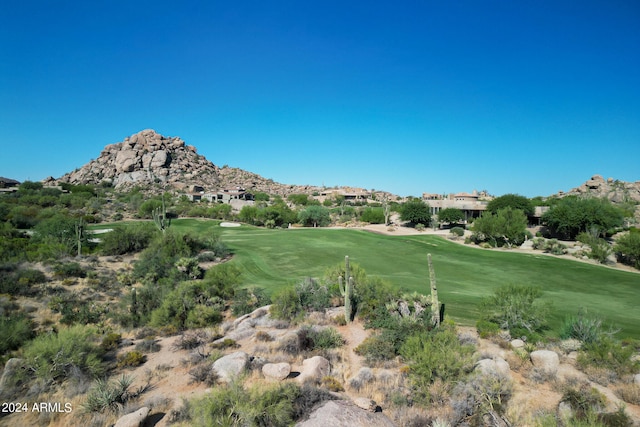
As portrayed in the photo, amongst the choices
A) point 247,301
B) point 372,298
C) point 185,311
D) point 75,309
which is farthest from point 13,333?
point 372,298

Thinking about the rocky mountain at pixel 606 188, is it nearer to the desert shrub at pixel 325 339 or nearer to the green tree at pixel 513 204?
the green tree at pixel 513 204

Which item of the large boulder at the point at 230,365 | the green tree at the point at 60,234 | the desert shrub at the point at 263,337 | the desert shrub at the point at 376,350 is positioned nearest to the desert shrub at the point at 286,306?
the desert shrub at the point at 263,337

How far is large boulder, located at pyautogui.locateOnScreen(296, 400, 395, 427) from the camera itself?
694 centimetres

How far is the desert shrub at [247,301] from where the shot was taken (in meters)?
17.0

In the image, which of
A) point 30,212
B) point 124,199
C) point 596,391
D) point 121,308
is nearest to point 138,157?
point 124,199

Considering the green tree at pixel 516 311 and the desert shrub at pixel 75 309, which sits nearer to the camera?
the green tree at pixel 516 311

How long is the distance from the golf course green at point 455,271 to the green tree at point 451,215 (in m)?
14.9

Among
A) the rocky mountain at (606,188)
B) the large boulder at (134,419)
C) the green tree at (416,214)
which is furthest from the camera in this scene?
the rocky mountain at (606,188)

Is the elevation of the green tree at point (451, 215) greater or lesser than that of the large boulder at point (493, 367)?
greater

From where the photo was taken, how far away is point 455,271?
26.4m

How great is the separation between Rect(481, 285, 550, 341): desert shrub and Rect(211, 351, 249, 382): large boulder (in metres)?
11.0

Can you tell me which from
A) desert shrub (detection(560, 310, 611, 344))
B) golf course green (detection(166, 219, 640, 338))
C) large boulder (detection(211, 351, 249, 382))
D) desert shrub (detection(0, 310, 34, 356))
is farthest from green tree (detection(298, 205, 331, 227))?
large boulder (detection(211, 351, 249, 382))

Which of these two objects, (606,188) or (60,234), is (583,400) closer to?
(60,234)

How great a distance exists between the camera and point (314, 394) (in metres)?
8.20
